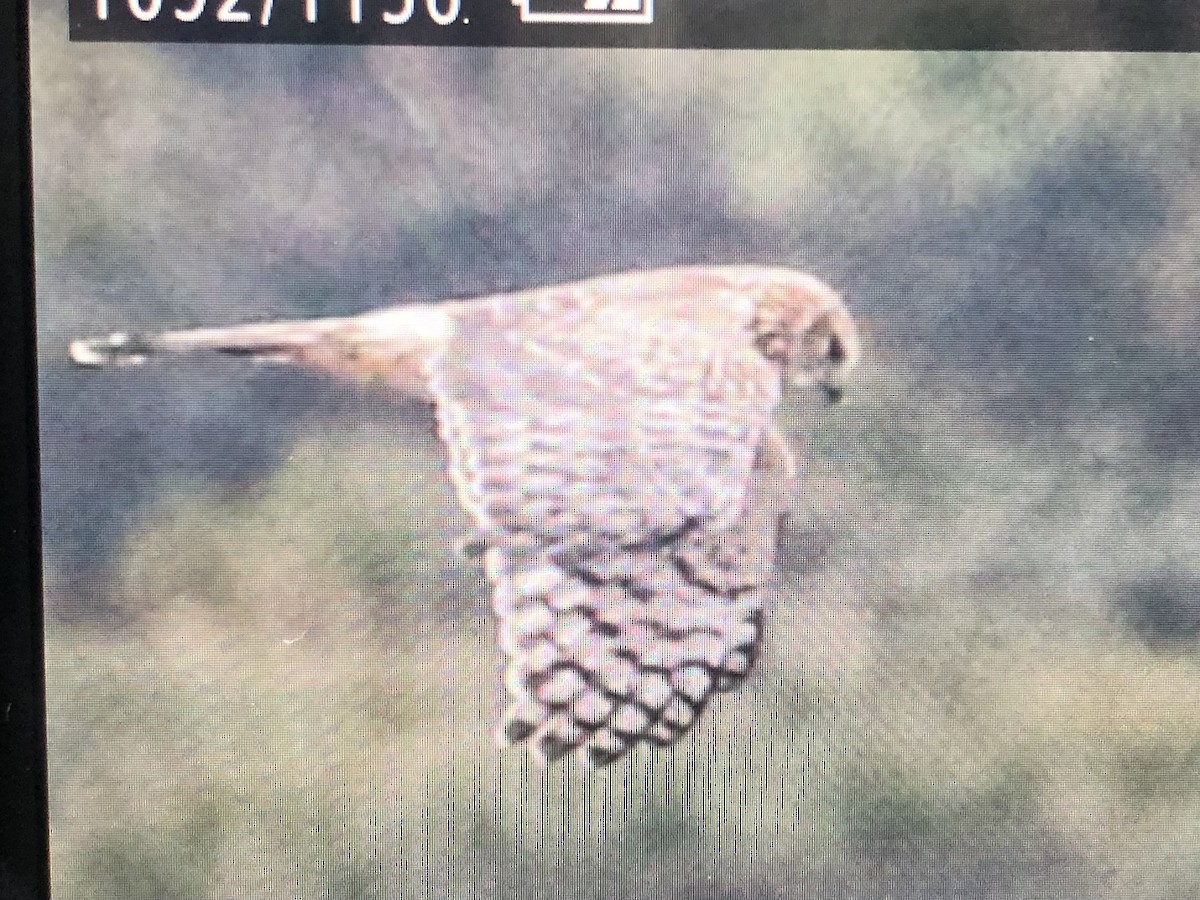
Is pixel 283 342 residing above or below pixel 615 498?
above

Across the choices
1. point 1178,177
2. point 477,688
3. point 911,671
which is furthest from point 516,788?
point 1178,177

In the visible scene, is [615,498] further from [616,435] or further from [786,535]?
[786,535]

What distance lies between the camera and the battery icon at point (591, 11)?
986 mm

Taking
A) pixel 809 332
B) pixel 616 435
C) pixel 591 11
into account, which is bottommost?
pixel 616 435

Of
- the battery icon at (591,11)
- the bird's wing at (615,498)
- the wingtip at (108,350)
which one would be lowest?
the bird's wing at (615,498)

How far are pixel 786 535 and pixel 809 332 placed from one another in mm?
211

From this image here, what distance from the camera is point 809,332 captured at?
1.01m

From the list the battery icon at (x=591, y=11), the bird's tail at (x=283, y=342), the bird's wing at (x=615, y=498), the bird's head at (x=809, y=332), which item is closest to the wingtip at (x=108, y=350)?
the bird's tail at (x=283, y=342)

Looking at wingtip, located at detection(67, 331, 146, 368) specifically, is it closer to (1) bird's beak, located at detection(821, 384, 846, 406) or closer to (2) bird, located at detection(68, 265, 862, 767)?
(2) bird, located at detection(68, 265, 862, 767)

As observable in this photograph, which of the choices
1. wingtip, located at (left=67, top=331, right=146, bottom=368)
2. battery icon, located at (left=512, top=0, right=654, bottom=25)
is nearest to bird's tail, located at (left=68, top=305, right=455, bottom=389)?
wingtip, located at (left=67, top=331, right=146, bottom=368)

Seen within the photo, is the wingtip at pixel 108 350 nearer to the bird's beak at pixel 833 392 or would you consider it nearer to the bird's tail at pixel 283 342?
the bird's tail at pixel 283 342

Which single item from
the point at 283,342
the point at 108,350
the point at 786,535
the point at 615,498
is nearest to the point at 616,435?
the point at 615,498

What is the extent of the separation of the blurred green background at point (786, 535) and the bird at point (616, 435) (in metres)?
0.03

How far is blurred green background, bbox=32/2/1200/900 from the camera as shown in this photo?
989 millimetres
